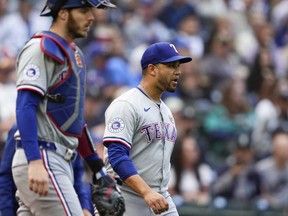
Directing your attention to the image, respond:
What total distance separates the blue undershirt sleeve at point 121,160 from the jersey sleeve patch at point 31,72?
2.21ft

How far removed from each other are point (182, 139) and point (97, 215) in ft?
16.3

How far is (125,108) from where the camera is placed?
645cm

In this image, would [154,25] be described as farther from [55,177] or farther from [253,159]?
[55,177]

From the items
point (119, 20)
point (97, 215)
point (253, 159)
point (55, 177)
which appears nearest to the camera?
point (55, 177)

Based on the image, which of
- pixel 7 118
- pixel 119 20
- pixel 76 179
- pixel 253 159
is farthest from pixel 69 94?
pixel 119 20

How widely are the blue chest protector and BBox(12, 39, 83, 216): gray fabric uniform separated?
4cm

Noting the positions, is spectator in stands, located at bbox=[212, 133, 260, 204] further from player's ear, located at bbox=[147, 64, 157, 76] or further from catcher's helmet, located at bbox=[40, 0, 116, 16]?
catcher's helmet, located at bbox=[40, 0, 116, 16]

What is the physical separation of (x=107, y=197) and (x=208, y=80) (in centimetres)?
761

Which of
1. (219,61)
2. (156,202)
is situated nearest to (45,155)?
(156,202)

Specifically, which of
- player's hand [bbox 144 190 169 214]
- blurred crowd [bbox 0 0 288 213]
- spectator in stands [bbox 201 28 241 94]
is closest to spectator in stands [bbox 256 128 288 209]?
blurred crowd [bbox 0 0 288 213]

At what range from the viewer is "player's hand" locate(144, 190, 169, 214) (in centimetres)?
611

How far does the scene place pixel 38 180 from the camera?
600cm

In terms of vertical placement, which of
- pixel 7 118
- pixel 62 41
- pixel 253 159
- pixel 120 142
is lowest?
pixel 253 159

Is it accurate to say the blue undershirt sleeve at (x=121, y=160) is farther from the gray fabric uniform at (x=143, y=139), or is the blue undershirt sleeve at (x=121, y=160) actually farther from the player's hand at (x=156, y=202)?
the player's hand at (x=156, y=202)
